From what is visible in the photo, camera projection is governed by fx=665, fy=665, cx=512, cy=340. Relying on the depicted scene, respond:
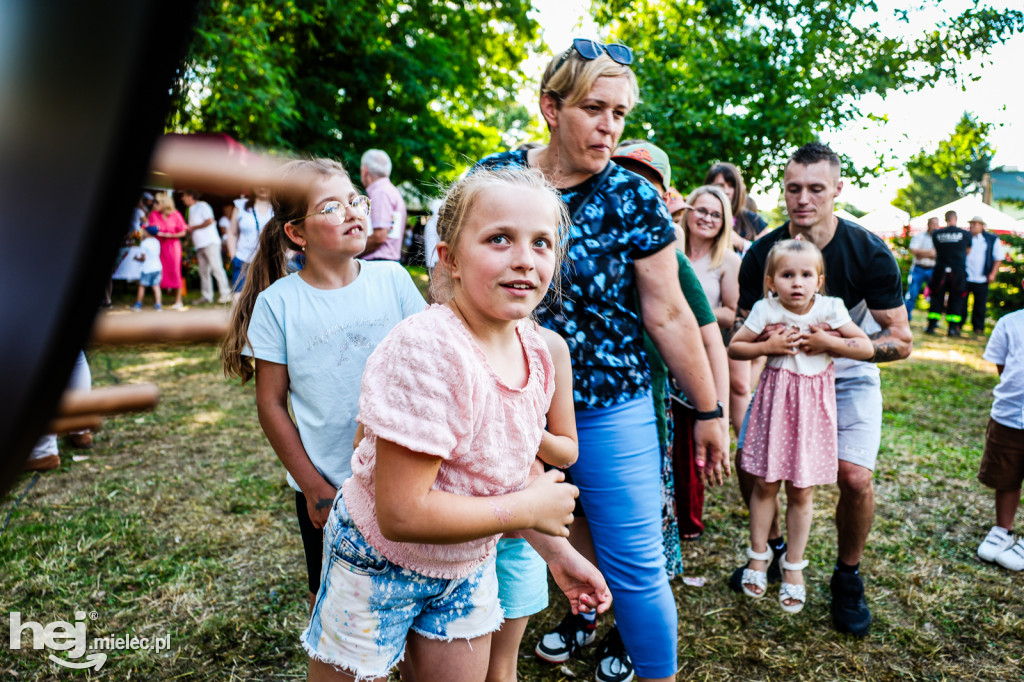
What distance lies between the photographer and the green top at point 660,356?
2.46 m

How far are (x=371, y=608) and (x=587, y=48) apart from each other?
1732 mm

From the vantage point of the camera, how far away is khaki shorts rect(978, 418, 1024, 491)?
3.58m

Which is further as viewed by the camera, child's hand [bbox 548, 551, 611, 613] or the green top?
the green top

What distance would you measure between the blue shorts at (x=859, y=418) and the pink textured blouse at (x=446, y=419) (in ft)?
6.40

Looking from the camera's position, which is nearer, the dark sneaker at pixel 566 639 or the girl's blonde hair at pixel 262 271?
the girl's blonde hair at pixel 262 271

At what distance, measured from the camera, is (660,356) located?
242 centimetres

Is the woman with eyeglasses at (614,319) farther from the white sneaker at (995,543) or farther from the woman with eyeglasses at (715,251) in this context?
the white sneaker at (995,543)

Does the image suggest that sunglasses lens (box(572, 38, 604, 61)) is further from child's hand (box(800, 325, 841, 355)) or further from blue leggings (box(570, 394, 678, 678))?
child's hand (box(800, 325, 841, 355))

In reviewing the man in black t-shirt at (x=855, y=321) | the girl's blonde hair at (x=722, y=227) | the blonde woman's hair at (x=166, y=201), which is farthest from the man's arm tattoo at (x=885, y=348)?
the blonde woman's hair at (x=166, y=201)

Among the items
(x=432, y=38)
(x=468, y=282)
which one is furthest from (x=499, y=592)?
(x=432, y=38)

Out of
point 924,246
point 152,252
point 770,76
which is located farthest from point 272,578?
point 924,246

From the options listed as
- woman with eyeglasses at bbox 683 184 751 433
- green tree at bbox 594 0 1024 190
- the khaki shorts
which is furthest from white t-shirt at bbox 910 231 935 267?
woman with eyeglasses at bbox 683 184 751 433

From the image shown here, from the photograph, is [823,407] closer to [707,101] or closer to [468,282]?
[468,282]

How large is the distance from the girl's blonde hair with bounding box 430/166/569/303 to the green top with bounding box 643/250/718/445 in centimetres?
81
